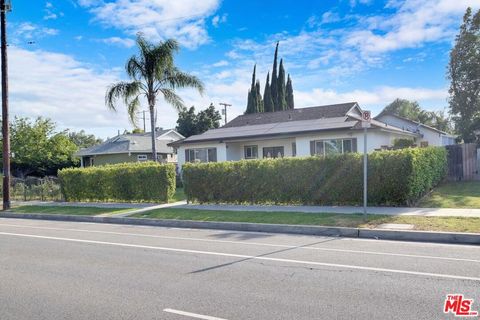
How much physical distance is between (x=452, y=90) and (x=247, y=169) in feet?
107

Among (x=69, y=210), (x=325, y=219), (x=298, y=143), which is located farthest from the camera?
(x=298, y=143)

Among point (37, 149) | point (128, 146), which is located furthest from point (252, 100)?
point (37, 149)

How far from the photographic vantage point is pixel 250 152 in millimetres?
29203

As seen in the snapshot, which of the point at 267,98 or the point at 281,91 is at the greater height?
the point at 281,91

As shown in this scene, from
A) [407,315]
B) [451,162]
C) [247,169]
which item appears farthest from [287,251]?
[451,162]

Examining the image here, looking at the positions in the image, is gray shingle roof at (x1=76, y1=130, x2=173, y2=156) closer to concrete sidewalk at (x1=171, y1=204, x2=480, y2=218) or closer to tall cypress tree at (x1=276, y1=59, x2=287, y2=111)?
tall cypress tree at (x1=276, y1=59, x2=287, y2=111)

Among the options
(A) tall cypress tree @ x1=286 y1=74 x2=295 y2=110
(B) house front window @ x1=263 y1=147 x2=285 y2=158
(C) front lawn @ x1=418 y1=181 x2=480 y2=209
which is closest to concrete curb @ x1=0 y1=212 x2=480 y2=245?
(C) front lawn @ x1=418 y1=181 x2=480 y2=209

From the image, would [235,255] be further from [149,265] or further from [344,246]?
[344,246]

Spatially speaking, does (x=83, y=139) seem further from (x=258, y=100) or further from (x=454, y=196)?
(x=454, y=196)

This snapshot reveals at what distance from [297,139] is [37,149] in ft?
89.1

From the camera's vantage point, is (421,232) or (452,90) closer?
(421,232)

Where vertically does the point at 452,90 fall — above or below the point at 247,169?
above

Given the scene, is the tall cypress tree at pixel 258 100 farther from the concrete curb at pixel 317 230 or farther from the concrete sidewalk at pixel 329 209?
the concrete curb at pixel 317 230

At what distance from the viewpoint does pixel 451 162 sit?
21.6 m
